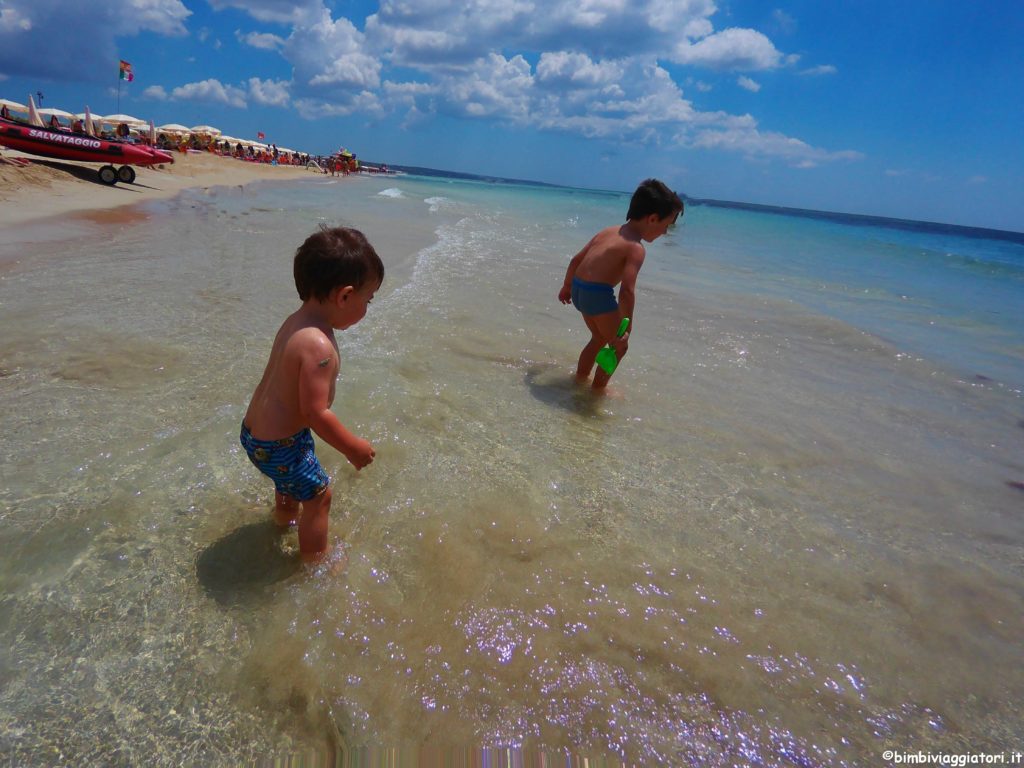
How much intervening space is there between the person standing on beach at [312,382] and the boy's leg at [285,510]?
21 cm

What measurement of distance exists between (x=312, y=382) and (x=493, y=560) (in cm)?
104

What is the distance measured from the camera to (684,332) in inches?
246

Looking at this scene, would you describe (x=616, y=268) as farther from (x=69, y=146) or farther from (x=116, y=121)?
(x=116, y=121)

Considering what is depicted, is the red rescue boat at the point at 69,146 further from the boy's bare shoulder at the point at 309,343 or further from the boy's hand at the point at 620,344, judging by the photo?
the boy's bare shoulder at the point at 309,343

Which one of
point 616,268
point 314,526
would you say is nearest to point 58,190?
point 616,268

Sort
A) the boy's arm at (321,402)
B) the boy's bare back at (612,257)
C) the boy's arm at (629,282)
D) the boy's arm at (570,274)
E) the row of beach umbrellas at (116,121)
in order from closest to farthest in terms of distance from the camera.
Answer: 1. the boy's arm at (321,402)
2. the boy's arm at (629,282)
3. the boy's bare back at (612,257)
4. the boy's arm at (570,274)
5. the row of beach umbrellas at (116,121)

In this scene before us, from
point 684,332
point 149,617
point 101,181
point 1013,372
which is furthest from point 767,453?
point 101,181

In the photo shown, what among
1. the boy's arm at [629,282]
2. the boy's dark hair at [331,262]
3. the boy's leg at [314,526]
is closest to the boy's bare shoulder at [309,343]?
the boy's dark hair at [331,262]

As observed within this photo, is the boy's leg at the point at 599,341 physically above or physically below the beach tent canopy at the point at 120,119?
below

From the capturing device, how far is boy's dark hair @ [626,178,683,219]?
4.05 metres

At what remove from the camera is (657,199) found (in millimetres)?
4043

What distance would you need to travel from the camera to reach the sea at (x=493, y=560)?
1.61m

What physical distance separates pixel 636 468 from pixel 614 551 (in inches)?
32.8

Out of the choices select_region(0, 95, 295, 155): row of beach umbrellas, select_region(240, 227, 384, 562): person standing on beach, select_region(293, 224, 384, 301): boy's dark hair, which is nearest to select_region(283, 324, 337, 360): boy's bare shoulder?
select_region(240, 227, 384, 562): person standing on beach
